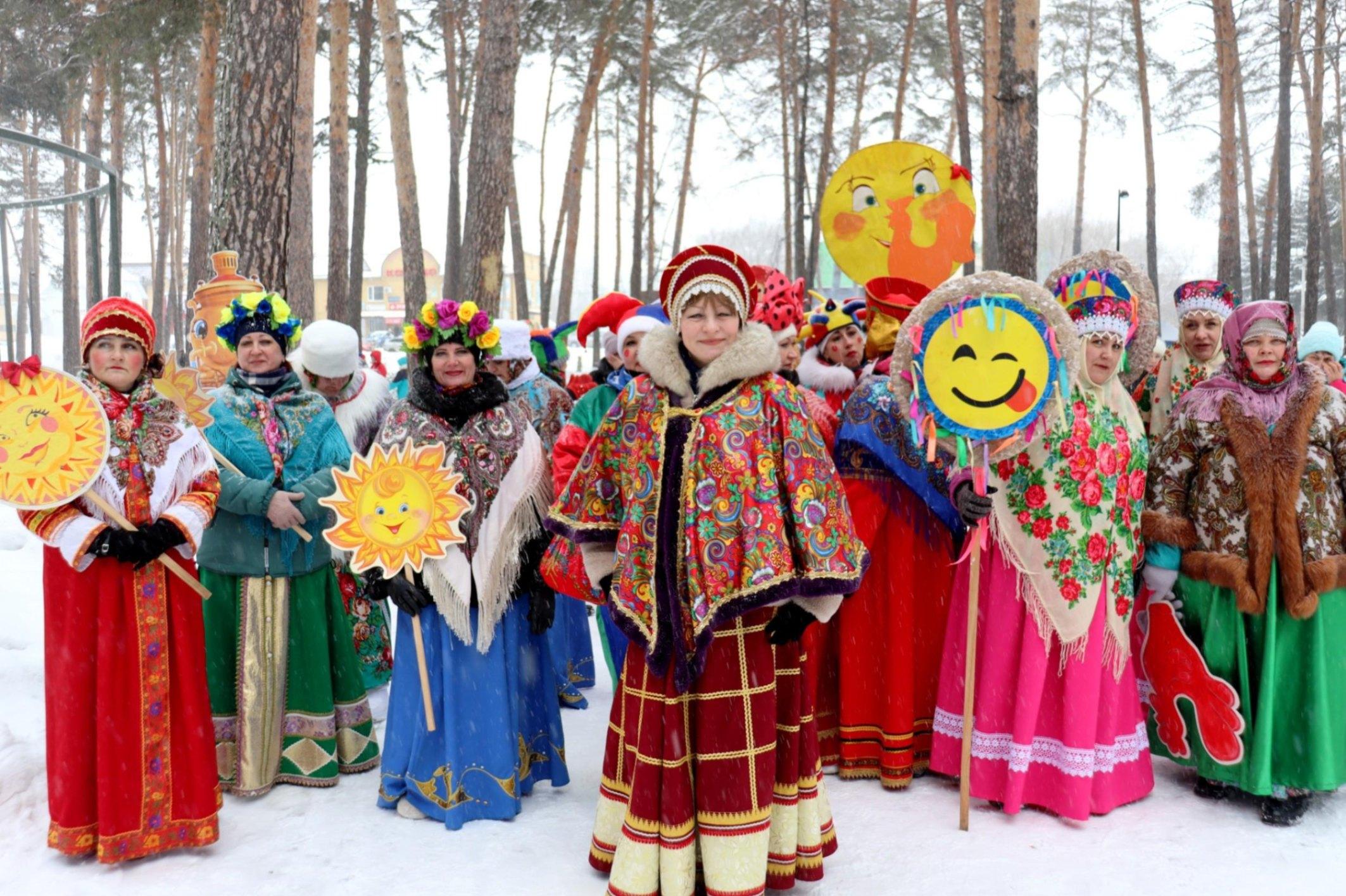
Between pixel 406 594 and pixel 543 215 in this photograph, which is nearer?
pixel 406 594

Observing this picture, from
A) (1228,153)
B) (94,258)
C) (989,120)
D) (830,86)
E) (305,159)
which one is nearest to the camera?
(94,258)

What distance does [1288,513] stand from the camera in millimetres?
4156

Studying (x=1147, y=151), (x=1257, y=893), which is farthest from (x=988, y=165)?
(x=1257, y=893)

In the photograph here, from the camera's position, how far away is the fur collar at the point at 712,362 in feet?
10.7

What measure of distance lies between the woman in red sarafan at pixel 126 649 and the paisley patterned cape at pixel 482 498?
0.84m

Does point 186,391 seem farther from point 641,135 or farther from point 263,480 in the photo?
point 641,135

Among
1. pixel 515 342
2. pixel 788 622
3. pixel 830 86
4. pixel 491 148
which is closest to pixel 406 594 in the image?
pixel 788 622

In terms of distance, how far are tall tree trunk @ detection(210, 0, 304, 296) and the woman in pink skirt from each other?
442cm

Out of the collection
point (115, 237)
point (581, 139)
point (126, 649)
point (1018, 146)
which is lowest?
point (126, 649)

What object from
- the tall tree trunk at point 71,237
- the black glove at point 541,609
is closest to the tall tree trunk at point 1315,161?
the black glove at point 541,609

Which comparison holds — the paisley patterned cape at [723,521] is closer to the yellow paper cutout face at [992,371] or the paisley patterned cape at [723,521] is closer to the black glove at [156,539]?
the yellow paper cutout face at [992,371]

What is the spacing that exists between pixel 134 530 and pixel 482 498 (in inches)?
48.9

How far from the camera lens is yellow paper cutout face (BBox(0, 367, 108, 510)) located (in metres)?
3.46

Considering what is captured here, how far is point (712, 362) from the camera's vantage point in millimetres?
3285
